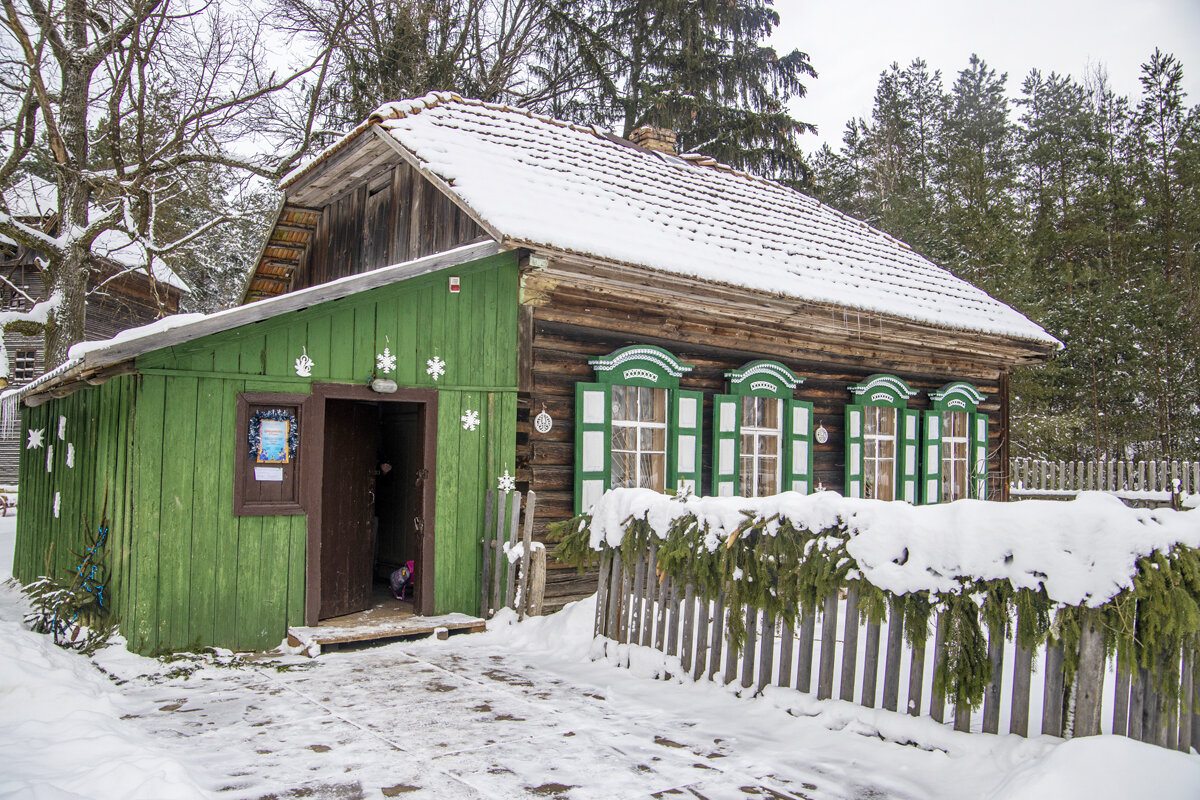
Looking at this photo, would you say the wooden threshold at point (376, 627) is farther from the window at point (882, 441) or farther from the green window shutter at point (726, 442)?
the window at point (882, 441)

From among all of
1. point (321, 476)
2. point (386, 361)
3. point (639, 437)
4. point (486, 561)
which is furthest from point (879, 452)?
point (321, 476)

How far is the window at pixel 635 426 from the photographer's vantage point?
27.5 feet

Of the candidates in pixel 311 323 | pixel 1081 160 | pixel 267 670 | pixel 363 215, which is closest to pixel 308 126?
pixel 363 215

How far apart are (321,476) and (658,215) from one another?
201 inches

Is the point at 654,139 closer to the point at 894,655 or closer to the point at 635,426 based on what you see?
the point at 635,426

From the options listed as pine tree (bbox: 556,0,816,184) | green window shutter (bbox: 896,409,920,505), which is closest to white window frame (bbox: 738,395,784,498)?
green window shutter (bbox: 896,409,920,505)

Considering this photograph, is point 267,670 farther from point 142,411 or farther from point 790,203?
point 790,203

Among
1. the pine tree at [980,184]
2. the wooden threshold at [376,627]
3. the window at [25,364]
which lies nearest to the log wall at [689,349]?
the wooden threshold at [376,627]

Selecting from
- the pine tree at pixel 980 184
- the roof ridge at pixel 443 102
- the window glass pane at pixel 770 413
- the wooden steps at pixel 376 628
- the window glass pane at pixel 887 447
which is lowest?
the wooden steps at pixel 376 628

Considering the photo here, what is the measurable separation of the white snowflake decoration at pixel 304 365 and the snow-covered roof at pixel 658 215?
6.44 feet

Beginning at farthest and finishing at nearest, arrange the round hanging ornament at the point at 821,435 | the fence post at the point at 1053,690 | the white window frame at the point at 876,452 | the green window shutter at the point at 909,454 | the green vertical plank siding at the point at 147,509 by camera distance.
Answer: the green window shutter at the point at 909,454
the white window frame at the point at 876,452
the round hanging ornament at the point at 821,435
the green vertical plank siding at the point at 147,509
the fence post at the point at 1053,690

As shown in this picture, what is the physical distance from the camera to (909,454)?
11.9 metres

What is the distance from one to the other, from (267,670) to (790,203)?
35.8 ft

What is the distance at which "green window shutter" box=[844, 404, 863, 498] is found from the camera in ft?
36.3
